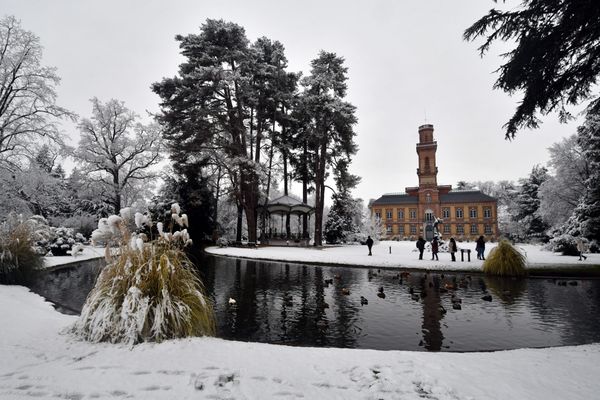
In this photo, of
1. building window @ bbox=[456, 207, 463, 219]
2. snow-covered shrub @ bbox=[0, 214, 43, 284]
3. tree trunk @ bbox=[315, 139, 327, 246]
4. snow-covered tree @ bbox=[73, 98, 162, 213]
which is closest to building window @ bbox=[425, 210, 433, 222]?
building window @ bbox=[456, 207, 463, 219]

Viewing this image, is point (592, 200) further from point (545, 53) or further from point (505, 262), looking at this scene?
point (545, 53)

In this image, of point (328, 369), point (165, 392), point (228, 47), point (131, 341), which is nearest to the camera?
point (165, 392)

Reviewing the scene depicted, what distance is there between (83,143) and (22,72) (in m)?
12.9

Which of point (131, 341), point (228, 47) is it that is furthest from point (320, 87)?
point (131, 341)

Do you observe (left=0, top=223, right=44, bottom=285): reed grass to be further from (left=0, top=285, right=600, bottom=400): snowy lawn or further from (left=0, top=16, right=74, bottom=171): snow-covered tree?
(left=0, top=16, right=74, bottom=171): snow-covered tree

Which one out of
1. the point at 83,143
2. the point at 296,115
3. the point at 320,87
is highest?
the point at 320,87

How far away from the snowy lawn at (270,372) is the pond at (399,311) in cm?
108

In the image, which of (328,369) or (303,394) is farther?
(328,369)

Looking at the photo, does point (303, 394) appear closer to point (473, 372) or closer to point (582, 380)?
point (473, 372)

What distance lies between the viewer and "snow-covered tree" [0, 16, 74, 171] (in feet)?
58.9

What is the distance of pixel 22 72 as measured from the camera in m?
18.6

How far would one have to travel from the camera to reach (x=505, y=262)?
12766 millimetres

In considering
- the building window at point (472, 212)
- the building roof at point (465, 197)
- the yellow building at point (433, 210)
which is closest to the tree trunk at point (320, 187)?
the yellow building at point (433, 210)

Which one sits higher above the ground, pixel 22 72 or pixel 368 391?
pixel 22 72
